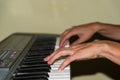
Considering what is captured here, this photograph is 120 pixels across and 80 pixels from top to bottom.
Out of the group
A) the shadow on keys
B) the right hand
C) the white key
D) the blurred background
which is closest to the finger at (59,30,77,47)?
the right hand

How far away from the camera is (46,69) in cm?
110

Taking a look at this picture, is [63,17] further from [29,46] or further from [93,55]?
[93,55]

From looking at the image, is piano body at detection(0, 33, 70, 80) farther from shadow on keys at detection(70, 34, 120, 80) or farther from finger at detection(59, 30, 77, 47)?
shadow on keys at detection(70, 34, 120, 80)

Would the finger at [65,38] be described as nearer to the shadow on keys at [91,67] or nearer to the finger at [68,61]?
the finger at [68,61]

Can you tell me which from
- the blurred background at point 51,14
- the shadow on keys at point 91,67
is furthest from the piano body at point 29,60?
the shadow on keys at point 91,67

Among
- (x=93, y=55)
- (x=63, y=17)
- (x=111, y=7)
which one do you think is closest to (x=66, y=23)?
(x=63, y=17)

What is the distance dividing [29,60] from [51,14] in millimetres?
895

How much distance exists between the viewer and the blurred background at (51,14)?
2.04 meters

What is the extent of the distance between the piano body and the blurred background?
410 millimetres

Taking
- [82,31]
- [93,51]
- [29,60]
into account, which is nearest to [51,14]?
[82,31]

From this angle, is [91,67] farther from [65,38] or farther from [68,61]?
[68,61]

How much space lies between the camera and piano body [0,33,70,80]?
3.40 feet

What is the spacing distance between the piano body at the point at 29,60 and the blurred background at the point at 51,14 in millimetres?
410

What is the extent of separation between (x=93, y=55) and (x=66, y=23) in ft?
3.34
